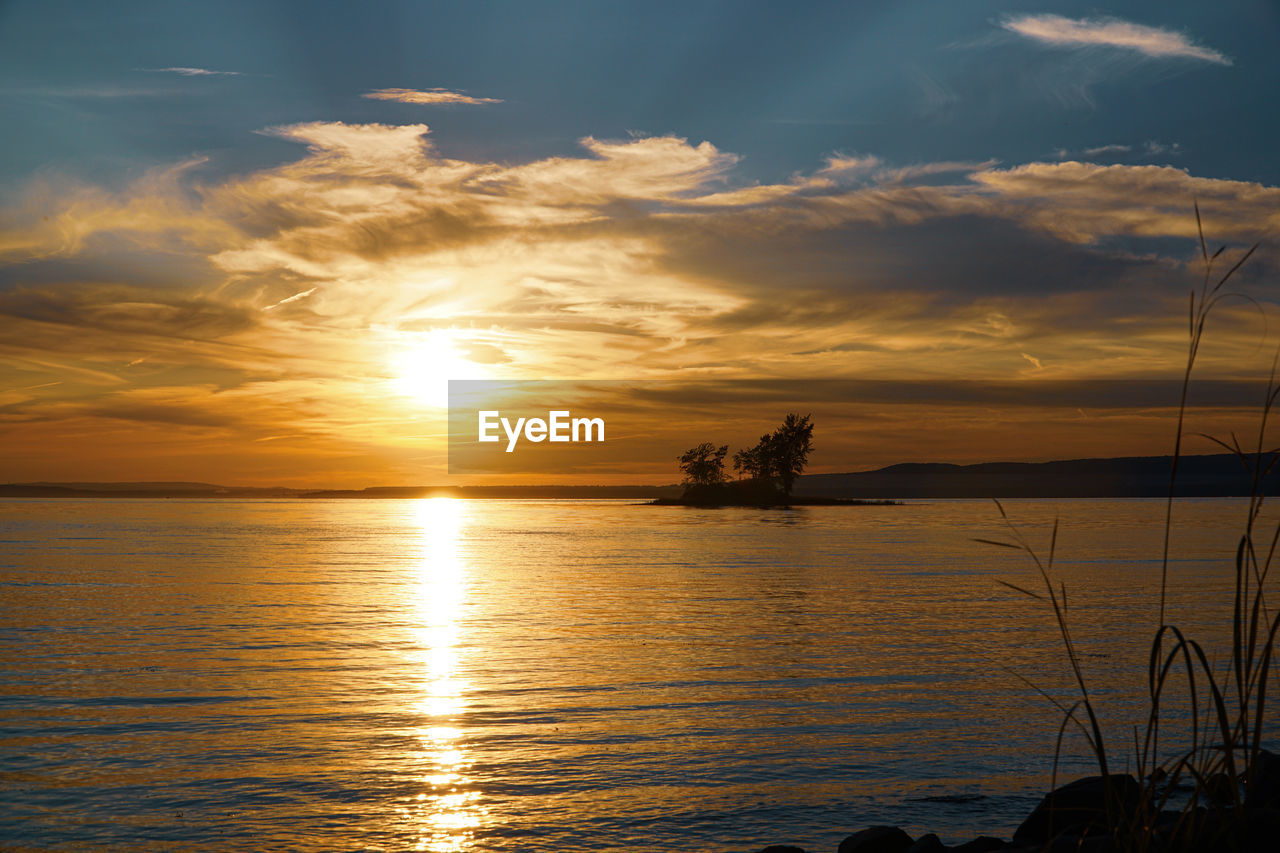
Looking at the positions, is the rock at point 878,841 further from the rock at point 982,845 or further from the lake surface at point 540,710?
the lake surface at point 540,710

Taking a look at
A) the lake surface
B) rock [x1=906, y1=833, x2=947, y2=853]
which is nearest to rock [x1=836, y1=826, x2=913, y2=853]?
rock [x1=906, y1=833, x2=947, y2=853]

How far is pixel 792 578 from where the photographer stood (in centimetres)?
4900

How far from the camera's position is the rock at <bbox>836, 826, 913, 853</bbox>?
10.4 m

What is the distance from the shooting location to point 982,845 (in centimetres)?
1070

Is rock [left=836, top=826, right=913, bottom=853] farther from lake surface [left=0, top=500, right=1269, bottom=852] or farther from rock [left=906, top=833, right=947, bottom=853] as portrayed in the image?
lake surface [left=0, top=500, right=1269, bottom=852]

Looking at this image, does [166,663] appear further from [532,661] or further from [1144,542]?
[1144,542]

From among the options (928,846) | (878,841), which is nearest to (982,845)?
(928,846)

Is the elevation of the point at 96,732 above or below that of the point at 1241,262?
below

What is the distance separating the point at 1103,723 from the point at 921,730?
11.0ft

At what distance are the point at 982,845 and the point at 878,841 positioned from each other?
4.06 feet

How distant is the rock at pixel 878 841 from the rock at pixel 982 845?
545mm

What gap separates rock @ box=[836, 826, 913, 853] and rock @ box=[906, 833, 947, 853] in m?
0.27

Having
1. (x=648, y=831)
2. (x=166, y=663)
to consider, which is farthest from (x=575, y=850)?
(x=166, y=663)

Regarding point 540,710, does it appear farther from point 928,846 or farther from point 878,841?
point 928,846
